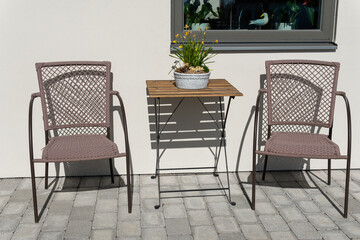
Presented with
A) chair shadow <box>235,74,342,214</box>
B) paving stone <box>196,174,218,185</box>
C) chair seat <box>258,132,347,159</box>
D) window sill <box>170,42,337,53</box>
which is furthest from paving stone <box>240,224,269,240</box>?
window sill <box>170,42,337,53</box>

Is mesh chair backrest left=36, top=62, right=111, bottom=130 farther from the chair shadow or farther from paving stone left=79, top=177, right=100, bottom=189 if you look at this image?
the chair shadow

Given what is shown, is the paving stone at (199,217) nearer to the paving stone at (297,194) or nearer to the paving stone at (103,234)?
the paving stone at (103,234)

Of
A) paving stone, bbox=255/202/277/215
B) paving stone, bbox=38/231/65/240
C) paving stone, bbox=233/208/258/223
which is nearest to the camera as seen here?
paving stone, bbox=38/231/65/240

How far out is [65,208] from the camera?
10.4 feet

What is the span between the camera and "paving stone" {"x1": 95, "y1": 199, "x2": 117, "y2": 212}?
315 cm

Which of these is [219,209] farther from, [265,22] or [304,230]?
[265,22]

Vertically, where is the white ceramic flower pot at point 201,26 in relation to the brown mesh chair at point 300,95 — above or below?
above

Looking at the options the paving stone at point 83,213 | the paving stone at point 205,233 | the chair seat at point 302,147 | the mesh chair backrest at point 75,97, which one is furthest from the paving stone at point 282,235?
the mesh chair backrest at point 75,97

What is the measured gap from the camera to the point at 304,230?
2891mm

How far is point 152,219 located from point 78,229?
0.47 meters

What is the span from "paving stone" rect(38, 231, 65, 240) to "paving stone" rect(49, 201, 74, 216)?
254 millimetres

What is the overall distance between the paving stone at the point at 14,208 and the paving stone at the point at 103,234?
1.96 ft

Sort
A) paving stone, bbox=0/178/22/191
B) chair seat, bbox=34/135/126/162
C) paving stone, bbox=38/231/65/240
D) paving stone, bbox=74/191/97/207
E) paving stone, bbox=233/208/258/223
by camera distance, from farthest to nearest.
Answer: paving stone, bbox=0/178/22/191 < paving stone, bbox=74/191/97/207 < paving stone, bbox=233/208/258/223 < chair seat, bbox=34/135/126/162 < paving stone, bbox=38/231/65/240

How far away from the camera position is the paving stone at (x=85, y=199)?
3229mm
